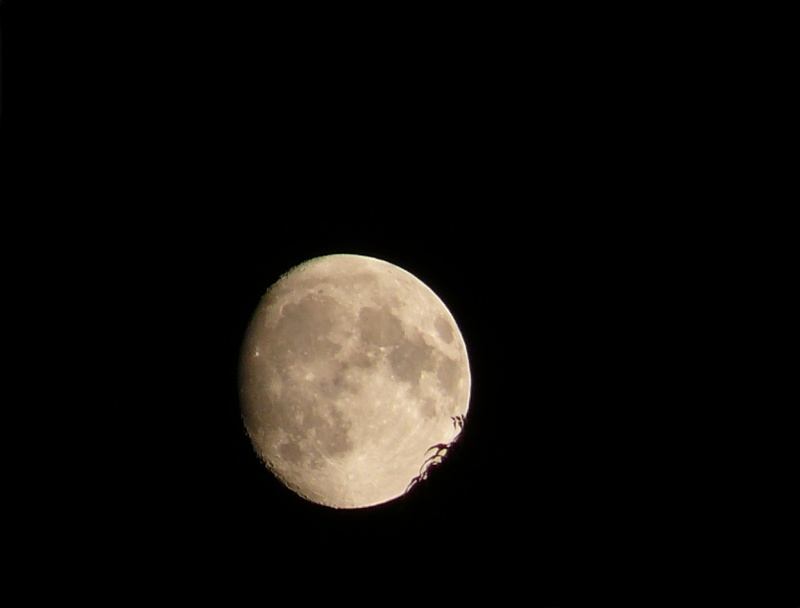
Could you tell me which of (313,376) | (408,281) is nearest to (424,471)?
(313,376)

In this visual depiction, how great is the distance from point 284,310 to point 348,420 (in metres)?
1.00

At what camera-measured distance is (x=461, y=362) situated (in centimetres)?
455

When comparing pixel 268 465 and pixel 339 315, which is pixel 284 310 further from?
pixel 268 465

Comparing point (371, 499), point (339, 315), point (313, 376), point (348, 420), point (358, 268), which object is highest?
point (358, 268)

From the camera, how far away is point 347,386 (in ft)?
12.7

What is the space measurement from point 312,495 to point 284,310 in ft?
4.99

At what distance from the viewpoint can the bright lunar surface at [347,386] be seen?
390cm

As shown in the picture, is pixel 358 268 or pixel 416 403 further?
pixel 358 268

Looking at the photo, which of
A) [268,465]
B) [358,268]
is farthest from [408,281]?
[268,465]

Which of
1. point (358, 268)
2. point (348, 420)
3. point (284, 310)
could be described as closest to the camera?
point (348, 420)

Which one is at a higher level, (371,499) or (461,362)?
(461,362)

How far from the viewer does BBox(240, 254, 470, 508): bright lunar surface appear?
12.8 feet

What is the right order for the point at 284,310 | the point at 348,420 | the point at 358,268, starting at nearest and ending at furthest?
1. the point at 348,420
2. the point at 284,310
3. the point at 358,268

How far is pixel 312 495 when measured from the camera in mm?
4320
